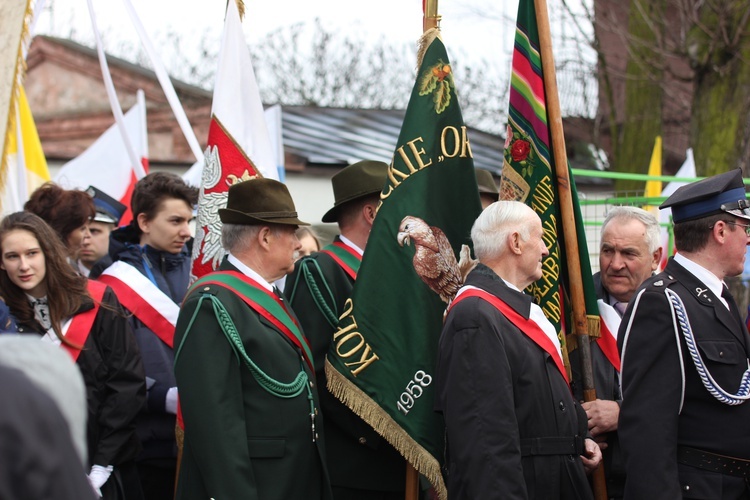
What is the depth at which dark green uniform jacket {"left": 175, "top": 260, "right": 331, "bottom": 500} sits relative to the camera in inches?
146

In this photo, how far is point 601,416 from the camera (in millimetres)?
4375

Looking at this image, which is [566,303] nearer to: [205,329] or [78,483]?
[205,329]

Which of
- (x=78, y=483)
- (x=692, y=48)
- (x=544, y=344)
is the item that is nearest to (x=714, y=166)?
(x=692, y=48)

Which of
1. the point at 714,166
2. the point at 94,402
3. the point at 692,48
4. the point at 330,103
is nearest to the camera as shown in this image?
the point at 94,402

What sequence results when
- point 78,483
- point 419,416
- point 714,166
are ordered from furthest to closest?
point 714,166, point 419,416, point 78,483

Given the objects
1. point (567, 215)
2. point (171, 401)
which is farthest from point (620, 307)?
point (171, 401)

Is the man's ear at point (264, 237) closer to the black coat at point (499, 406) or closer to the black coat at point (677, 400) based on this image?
the black coat at point (499, 406)

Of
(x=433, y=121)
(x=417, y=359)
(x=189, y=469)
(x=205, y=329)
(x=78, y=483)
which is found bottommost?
(x=189, y=469)

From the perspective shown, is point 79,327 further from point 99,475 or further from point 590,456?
point 590,456

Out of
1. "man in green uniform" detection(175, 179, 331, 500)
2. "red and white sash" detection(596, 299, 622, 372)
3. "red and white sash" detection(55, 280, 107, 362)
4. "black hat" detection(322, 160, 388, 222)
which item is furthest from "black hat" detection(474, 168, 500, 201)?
"red and white sash" detection(55, 280, 107, 362)

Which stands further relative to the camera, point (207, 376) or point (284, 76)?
point (284, 76)

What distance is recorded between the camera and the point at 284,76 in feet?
92.3

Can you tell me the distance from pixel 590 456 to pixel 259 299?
1453mm

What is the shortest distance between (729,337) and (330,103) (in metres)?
24.7
